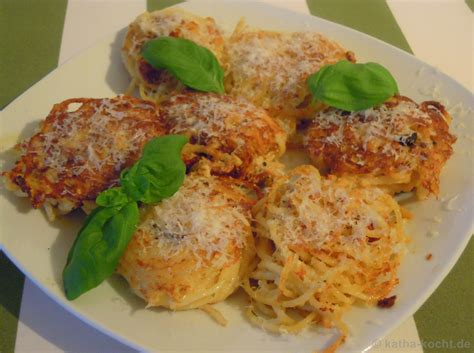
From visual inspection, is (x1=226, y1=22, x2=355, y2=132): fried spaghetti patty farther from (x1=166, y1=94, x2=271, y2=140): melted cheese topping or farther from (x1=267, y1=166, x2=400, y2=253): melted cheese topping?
(x1=267, y1=166, x2=400, y2=253): melted cheese topping

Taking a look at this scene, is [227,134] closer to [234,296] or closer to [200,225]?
[200,225]

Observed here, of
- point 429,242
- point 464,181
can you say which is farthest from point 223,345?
point 464,181

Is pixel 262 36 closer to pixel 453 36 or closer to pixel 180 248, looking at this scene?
pixel 180 248

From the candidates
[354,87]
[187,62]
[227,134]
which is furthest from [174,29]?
[354,87]

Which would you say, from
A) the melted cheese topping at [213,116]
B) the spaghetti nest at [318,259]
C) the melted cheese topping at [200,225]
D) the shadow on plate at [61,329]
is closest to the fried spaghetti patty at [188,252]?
the melted cheese topping at [200,225]

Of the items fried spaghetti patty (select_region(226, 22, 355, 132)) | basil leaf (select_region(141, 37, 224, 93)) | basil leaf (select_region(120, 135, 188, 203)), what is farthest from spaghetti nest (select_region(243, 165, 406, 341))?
basil leaf (select_region(141, 37, 224, 93))

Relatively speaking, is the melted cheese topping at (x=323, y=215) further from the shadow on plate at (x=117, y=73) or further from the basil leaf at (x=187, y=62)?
the shadow on plate at (x=117, y=73)
